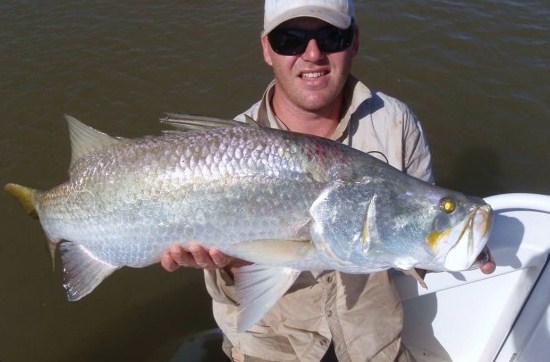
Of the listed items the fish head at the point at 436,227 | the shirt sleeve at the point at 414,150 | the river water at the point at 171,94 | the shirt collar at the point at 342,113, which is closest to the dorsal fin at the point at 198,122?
the shirt collar at the point at 342,113

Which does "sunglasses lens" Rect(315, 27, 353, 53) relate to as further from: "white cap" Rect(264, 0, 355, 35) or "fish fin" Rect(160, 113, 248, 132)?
"fish fin" Rect(160, 113, 248, 132)

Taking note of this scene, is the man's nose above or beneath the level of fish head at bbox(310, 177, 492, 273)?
above

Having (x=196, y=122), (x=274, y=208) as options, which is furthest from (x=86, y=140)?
(x=274, y=208)

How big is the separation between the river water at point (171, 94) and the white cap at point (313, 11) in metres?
2.89

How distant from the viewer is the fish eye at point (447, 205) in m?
2.02

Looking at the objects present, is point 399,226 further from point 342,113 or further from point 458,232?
point 342,113

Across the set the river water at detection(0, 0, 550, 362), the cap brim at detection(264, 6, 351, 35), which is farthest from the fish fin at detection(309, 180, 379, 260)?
the river water at detection(0, 0, 550, 362)

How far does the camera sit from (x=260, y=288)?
222cm

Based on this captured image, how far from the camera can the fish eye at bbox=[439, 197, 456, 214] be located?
2.02 meters

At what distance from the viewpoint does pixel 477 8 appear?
8.80 meters

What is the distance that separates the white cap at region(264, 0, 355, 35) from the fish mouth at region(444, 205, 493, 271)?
4.09 ft

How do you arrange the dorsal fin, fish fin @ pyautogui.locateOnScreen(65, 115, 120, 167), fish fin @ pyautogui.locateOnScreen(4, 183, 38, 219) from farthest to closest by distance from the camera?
fish fin @ pyautogui.locateOnScreen(4, 183, 38, 219) → fish fin @ pyautogui.locateOnScreen(65, 115, 120, 167) → the dorsal fin

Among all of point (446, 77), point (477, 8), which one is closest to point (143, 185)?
point (446, 77)

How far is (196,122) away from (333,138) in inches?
35.7
